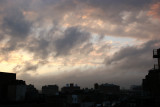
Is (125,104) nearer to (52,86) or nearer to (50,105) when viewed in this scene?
(50,105)

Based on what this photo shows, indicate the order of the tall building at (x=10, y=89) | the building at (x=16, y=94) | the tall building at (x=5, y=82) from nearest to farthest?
the building at (x=16, y=94) → the tall building at (x=10, y=89) → the tall building at (x=5, y=82)

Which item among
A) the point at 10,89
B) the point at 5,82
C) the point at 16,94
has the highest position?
the point at 5,82

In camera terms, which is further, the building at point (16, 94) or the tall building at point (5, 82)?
the tall building at point (5, 82)

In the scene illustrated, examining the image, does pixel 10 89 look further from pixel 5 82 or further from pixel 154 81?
pixel 154 81

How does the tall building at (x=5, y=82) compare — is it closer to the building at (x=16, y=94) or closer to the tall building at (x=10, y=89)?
the tall building at (x=10, y=89)

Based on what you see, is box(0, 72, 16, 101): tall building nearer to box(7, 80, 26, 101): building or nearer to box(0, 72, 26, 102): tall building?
box(0, 72, 26, 102): tall building

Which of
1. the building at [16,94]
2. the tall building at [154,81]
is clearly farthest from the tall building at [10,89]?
the tall building at [154,81]

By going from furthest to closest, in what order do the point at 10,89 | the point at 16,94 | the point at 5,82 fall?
the point at 5,82 → the point at 10,89 → the point at 16,94

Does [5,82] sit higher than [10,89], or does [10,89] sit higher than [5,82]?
[5,82]

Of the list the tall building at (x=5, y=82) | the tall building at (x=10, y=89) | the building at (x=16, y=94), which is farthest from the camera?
the tall building at (x=5, y=82)

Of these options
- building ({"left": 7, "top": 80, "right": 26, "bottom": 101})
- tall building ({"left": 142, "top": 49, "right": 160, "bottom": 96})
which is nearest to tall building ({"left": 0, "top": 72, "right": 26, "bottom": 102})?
building ({"left": 7, "top": 80, "right": 26, "bottom": 101})

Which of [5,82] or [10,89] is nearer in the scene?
[10,89]

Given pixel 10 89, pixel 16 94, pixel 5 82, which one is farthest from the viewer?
pixel 5 82

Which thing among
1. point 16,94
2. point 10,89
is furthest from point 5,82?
point 16,94
